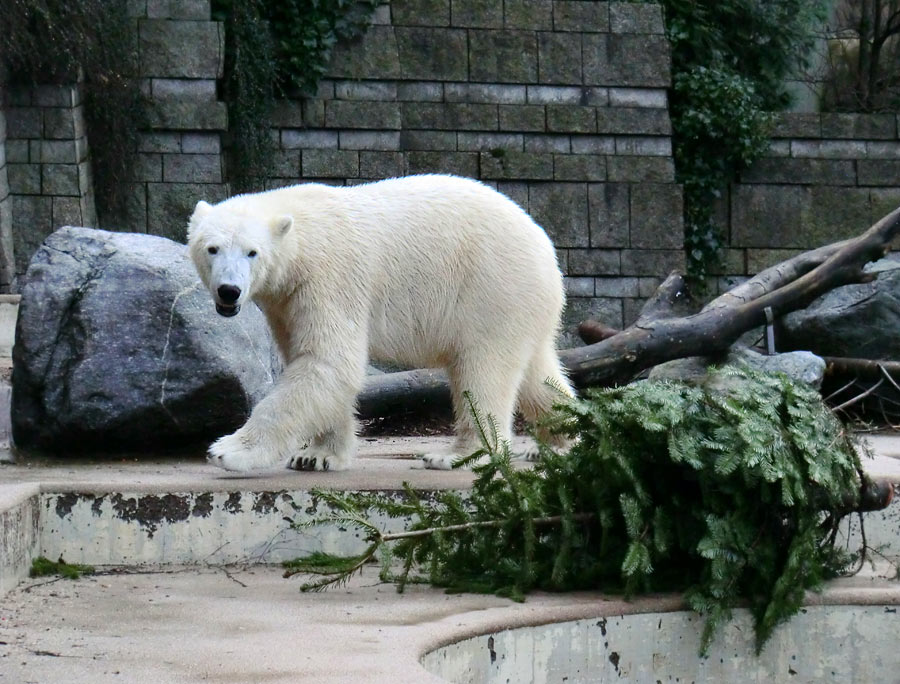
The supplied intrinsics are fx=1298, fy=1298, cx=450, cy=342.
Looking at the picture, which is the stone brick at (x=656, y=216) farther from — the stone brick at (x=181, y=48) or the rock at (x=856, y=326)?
the stone brick at (x=181, y=48)

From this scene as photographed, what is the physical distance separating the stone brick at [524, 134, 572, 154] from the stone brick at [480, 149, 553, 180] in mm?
83

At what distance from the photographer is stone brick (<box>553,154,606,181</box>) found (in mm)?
9727

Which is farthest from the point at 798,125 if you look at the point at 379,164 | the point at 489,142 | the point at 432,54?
the point at 379,164

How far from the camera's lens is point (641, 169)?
984 centimetres

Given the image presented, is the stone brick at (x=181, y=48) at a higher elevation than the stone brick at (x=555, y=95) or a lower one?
higher

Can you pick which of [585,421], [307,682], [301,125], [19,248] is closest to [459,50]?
[301,125]

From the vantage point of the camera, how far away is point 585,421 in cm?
397

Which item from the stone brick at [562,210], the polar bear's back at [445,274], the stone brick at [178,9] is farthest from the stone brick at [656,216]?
the polar bear's back at [445,274]

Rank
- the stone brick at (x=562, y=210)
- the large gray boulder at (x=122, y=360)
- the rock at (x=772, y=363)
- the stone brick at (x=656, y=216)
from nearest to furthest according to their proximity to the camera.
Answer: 1. the large gray boulder at (x=122, y=360)
2. the rock at (x=772, y=363)
3. the stone brick at (x=562, y=210)
4. the stone brick at (x=656, y=216)

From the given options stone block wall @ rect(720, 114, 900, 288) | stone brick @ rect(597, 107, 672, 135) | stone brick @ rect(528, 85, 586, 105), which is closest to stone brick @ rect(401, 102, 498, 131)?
stone brick @ rect(528, 85, 586, 105)

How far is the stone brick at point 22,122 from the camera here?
849 centimetres

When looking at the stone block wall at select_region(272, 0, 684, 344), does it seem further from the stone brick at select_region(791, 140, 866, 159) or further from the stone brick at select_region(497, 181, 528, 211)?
the stone brick at select_region(791, 140, 866, 159)

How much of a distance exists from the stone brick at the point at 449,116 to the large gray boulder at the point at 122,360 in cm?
457

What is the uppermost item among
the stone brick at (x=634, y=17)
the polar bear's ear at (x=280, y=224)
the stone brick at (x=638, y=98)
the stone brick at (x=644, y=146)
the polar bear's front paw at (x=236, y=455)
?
the stone brick at (x=634, y=17)
